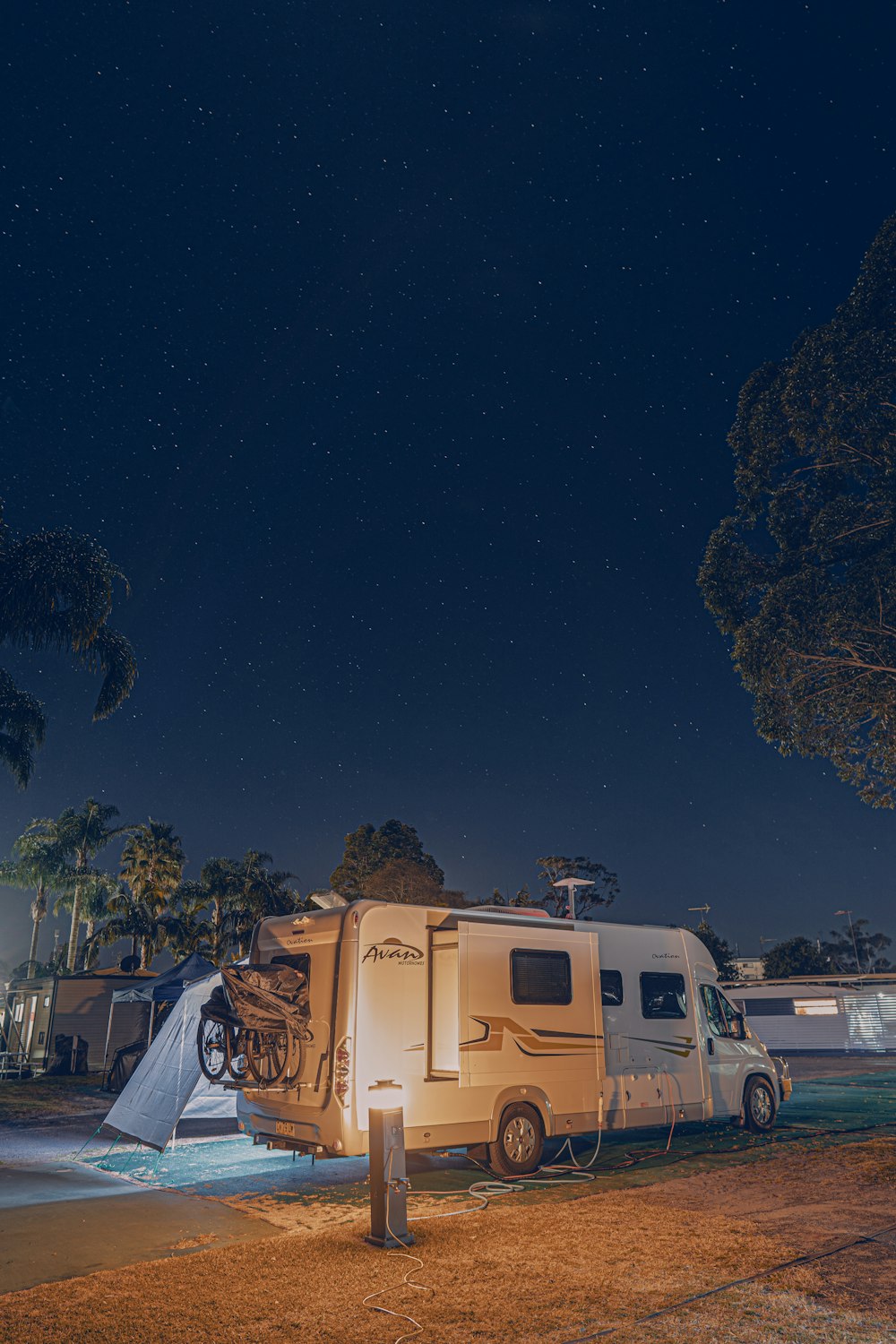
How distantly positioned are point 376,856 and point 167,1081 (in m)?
44.3

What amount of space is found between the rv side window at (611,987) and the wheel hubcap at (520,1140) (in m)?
1.76

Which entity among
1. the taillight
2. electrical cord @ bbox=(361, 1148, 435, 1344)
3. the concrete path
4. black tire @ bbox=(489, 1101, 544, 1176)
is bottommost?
the concrete path

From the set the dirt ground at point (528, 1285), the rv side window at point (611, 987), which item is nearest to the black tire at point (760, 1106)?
the rv side window at point (611, 987)

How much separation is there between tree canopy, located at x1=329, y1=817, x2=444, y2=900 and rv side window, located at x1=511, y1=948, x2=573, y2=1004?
146ft

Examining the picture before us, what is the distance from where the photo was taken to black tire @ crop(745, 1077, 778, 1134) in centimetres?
1280

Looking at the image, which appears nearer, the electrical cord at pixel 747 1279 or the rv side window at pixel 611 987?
the electrical cord at pixel 747 1279

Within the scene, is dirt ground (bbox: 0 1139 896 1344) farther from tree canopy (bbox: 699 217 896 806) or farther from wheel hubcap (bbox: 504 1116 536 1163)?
tree canopy (bbox: 699 217 896 806)

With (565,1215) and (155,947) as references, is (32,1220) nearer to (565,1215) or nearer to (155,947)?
(565,1215)

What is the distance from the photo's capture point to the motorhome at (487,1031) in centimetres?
880

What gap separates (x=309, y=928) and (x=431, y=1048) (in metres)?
1.76

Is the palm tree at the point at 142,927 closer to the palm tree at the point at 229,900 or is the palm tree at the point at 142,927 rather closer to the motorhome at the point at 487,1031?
the palm tree at the point at 229,900

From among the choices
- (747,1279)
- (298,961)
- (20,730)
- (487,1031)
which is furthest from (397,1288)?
(20,730)

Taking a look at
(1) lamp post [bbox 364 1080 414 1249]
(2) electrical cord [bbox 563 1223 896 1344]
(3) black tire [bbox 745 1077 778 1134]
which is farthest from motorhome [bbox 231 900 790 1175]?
(2) electrical cord [bbox 563 1223 896 1344]

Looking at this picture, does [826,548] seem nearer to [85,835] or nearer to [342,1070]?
→ [342,1070]
